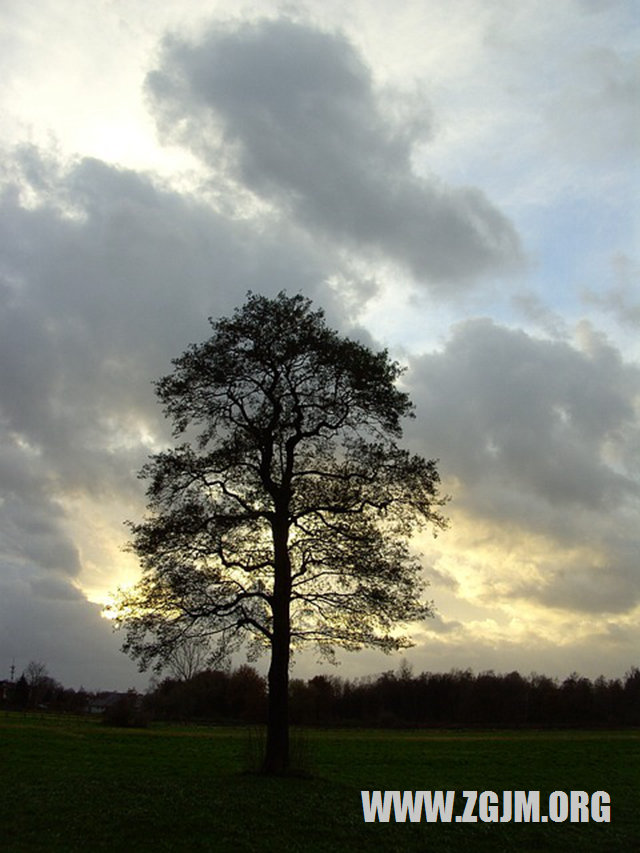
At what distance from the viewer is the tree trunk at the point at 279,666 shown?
73.2 feet

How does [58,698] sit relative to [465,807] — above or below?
below

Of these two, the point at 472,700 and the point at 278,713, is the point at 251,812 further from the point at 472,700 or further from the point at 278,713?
the point at 472,700

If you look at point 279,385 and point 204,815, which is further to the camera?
point 279,385

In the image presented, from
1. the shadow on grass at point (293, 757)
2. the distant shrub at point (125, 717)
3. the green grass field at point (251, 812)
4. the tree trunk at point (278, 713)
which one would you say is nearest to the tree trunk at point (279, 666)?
the tree trunk at point (278, 713)

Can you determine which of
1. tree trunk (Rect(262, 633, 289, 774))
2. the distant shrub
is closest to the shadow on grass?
tree trunk (Rect(262, 633, 289, 774))

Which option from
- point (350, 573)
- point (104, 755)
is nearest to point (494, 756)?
point (104, 755)

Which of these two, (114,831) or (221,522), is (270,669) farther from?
(114,831)

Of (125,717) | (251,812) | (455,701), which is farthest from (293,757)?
(455,701)

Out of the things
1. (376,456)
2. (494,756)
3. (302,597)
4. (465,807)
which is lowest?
(494,756)

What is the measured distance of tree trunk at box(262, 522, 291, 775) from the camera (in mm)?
22312

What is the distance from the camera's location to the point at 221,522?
22797 millimetres

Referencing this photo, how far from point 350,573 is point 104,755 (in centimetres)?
2502

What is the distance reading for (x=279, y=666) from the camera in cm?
2267

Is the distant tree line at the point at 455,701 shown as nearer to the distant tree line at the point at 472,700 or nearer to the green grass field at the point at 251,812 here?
the distant tree line at the point at 472,700
